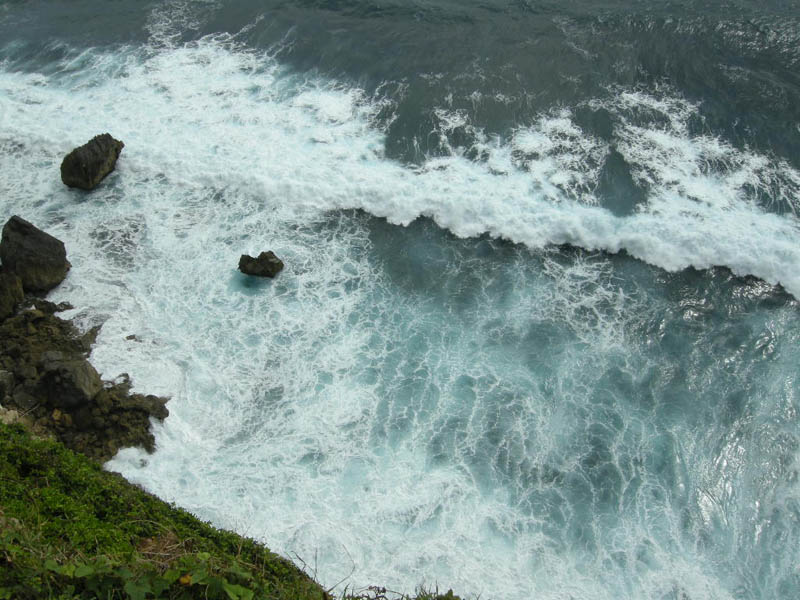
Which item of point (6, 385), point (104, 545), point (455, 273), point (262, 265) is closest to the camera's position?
point (104, 545)

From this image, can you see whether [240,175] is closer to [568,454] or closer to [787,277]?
[568,454]

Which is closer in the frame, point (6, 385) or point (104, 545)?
point (104, 545)

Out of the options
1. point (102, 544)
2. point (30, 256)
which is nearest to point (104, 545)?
point (102, 544)

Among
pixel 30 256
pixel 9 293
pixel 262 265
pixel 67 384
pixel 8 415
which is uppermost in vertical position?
pixel 30 256

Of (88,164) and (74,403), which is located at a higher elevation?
(88,164)

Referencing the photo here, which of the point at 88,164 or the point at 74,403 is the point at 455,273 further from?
the point at 88,164

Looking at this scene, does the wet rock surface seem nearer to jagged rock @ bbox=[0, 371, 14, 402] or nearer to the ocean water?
jagged rock @ bbox=[0, 371, 14, 402]

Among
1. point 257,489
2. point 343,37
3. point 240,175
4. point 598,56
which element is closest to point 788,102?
point 598,56

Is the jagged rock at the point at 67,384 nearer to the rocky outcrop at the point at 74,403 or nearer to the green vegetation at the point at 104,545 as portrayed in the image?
the rocky outcrop at the point at 74,403
